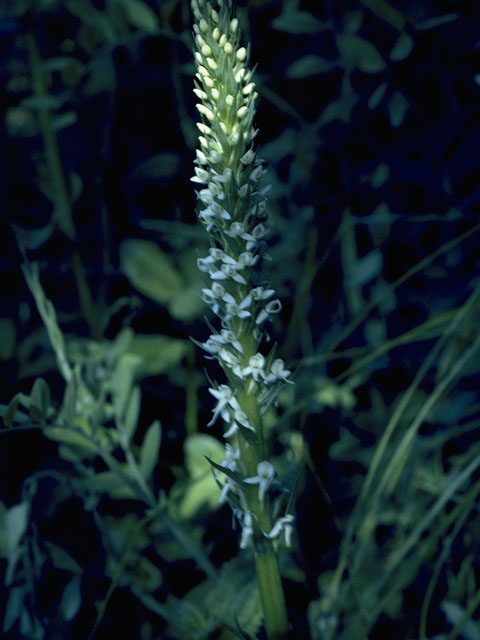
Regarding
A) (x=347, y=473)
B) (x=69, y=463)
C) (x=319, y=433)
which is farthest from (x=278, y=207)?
(x=69, y=463)

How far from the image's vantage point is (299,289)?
1608 mm

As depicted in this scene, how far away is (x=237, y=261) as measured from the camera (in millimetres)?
856

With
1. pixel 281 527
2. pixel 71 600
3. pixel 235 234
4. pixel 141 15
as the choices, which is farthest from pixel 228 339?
pixel 141 15

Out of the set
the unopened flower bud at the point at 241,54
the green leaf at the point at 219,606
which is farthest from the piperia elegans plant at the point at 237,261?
the green leaf at the point at 219,606

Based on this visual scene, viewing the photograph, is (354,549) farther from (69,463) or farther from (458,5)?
(458,5)

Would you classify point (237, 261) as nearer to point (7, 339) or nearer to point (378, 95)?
point (378, 95)

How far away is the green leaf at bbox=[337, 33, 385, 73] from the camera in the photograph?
1396 mm

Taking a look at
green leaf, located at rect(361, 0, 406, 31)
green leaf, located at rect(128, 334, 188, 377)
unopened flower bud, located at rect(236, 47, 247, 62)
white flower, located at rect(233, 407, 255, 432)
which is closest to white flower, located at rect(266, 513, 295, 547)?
white flower, located at rect(233, 407, 255, 432)

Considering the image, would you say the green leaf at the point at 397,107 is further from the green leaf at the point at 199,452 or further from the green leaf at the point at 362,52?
the green leaf at the point at 199,452

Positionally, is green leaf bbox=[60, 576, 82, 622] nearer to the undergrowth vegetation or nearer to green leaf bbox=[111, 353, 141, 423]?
the undergrowth vegetation

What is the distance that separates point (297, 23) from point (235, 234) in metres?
0.79

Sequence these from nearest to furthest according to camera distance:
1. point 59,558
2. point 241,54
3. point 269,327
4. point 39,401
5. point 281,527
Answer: point 241,54 → point 281,527 → point 39,401 → point 59,558 → point 269,327

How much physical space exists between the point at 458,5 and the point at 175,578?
135 cm

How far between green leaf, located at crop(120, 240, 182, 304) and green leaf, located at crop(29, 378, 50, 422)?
0.58 metres
